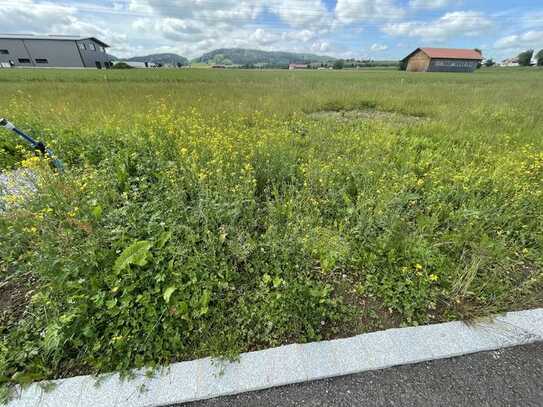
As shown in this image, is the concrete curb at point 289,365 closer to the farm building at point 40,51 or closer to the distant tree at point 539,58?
the farm building at point 40,51

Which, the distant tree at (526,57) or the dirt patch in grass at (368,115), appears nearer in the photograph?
the dirt patch in grass at (368,115)

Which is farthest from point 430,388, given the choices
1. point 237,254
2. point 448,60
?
point 448,60

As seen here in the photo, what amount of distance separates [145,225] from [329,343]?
6.74ft

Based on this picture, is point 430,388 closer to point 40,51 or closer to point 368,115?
point 368,115

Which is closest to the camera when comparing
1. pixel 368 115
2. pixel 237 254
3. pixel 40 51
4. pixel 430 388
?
pixel 430 388

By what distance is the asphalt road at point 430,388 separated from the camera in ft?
4.63

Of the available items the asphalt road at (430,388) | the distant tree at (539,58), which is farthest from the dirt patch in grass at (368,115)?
the distant tree at (539,58)

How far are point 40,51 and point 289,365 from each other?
242 feet

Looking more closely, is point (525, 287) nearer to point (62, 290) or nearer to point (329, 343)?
point (329, 343)

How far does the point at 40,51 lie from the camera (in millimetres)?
47094

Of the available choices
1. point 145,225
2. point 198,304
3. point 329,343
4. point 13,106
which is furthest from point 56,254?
point 13,106

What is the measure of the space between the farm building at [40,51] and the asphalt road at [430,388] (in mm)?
69501

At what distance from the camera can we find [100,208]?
239 cm

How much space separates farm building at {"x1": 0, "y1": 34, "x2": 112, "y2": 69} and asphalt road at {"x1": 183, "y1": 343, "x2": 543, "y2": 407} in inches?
2736
